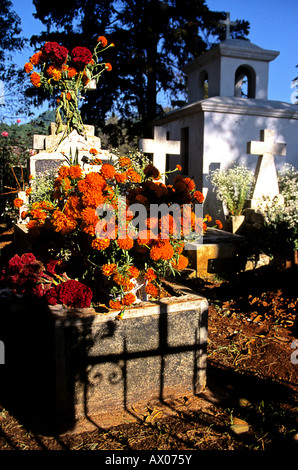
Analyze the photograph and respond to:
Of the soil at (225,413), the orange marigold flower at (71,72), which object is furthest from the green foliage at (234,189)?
the orange marigold flower at (71,72)

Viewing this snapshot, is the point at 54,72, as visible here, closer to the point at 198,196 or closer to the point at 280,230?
the point at 198,196

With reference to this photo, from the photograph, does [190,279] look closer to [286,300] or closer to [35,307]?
[286,300]

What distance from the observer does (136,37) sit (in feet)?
43.8

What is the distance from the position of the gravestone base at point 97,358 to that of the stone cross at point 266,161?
4.81 meters

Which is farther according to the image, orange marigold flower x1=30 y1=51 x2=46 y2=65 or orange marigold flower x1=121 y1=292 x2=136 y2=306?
orange marigold flower x1=30 y1=51 x2=46 y2=65

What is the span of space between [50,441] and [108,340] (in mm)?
659

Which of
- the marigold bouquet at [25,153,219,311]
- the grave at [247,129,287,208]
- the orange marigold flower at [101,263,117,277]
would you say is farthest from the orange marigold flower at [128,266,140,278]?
the grave at [247,129,287,208]

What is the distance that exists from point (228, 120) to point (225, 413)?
759cm

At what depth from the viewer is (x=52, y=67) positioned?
168 inches

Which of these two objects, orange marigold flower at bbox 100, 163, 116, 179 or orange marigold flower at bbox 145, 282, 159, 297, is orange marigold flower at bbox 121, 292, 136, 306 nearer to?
orange marigold flower at bbox 145, 282, 159, 297

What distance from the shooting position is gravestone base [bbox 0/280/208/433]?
2479mm

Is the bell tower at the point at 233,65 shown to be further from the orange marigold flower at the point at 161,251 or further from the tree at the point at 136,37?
the orange marigold flower at the point at 161,251

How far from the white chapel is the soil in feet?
17.8

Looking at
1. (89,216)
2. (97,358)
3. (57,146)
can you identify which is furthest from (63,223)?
(57,146)
